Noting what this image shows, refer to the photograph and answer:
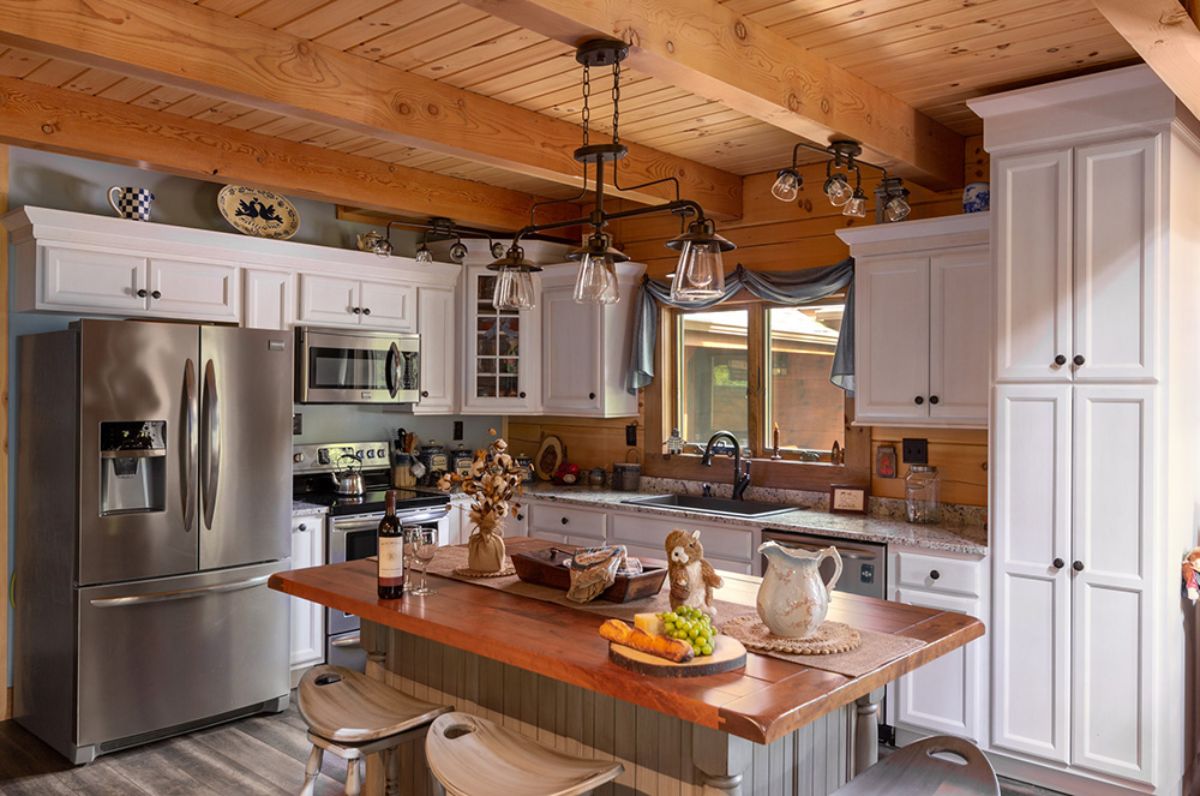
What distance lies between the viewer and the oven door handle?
4.91 m

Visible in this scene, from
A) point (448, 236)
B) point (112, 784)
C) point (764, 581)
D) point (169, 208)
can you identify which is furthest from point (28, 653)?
point (764, 581)

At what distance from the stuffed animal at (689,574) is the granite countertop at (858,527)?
64.1 inches

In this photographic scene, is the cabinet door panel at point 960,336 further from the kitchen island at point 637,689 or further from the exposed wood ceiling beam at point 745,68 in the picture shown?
the kitchen island at point 637,689

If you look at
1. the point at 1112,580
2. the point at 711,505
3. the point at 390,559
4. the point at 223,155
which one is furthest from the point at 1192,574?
the point at 223,155

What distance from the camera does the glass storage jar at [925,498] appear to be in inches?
158

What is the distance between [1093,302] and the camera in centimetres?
316

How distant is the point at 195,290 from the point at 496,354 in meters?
1.76

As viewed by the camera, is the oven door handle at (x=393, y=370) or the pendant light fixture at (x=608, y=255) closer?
the pendant light fixture at (x=608, y=255)

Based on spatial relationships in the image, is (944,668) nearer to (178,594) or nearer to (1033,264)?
(1033,264)

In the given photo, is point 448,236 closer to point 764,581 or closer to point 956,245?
point 956,245

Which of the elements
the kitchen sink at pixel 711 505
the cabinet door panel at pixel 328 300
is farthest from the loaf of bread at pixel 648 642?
the cabinet door panel at pixel 328 300

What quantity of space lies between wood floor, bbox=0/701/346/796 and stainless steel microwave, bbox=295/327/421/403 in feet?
5.41

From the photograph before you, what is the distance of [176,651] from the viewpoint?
3.79 meters

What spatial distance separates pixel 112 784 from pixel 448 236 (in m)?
3.20
